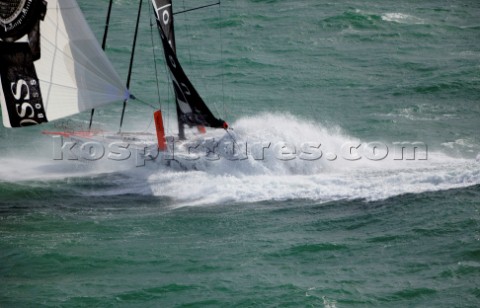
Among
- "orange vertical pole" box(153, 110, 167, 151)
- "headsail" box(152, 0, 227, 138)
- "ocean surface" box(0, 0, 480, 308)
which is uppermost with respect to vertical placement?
"headsail" box(152, 0, 227, 138)

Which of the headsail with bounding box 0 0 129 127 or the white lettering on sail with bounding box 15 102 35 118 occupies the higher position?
the headsail with bounding box 0 0 129 127

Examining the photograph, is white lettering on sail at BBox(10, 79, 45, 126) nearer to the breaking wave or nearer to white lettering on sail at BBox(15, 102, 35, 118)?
white lettering on sail at BBox(15, 102, 35, 118)

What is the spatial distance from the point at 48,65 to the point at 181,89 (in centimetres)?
385

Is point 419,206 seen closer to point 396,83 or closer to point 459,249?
point 459,249

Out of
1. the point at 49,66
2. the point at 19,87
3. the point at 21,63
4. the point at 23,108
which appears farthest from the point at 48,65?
the point at 23,108

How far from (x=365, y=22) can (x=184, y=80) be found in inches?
738

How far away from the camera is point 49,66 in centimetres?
1992

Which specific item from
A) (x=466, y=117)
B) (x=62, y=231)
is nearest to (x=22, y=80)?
(x=62, y=231)

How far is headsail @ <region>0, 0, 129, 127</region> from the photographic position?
19.1m

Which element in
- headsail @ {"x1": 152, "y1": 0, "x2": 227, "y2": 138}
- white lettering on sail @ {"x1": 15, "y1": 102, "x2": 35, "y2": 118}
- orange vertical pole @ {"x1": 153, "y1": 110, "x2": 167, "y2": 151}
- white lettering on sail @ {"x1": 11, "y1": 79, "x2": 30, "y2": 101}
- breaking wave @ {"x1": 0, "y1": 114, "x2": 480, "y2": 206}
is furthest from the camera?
orange vertical pole @ {"x1": 153, "y1": 110, "x2": 167, "y2": 151}

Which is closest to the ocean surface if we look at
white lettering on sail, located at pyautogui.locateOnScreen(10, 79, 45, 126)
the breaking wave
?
the breaking wave

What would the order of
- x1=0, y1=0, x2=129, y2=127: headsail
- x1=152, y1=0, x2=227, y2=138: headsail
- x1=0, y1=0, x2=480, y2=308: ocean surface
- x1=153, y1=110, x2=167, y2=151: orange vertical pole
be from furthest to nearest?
x1=153, y1=110, x2=167, y2=151: orange vertical pole → x1=152, y1=0, x2=227, y2=138: headsail → x1=0, y1=0, x2=129, y2=127: headsail → x1=0, y1=0, x2=480, y2=308: ocean surface

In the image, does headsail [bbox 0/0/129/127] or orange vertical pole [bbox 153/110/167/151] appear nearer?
headsail [bbox 0/0/129/127]

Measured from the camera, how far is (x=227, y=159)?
73.3 feet
